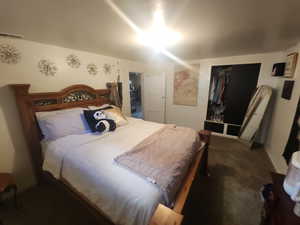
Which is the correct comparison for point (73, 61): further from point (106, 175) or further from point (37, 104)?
point (106, 175)

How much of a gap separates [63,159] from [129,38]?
176cm

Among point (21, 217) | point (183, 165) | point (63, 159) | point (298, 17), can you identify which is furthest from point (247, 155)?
point (21, 217)

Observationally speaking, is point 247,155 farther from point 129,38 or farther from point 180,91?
point 129,38

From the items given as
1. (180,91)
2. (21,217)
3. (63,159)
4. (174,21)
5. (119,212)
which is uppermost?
(174,21)

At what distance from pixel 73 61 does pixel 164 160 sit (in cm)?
233

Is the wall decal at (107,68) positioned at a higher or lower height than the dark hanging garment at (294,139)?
higher

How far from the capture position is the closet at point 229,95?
319cm

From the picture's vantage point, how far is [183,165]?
1323 mm

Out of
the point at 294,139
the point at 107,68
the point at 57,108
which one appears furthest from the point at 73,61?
the point at 294,139

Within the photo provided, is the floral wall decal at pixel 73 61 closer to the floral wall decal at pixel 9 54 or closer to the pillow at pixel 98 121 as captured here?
the floral wall decal at pixel 9 54

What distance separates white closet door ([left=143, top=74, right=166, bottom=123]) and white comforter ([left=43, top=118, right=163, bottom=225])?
2.55 meters

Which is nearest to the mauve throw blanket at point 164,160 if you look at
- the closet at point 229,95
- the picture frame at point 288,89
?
the picture frame at point 288,89

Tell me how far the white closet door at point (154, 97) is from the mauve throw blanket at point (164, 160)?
8.58 feet

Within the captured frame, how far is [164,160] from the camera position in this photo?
1319 mm
